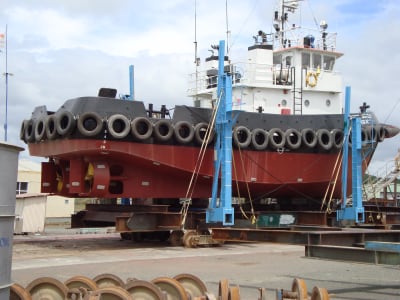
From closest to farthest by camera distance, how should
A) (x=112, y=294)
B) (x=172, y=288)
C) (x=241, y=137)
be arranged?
(x=112, y=294) → (x=172, y=288) → (x=241, y=137)

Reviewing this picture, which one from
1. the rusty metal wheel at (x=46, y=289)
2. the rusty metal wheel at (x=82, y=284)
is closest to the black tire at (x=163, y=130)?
the rusty metal wheel at (x=82, y=284)

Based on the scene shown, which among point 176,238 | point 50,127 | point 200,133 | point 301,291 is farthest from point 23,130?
point 301,291

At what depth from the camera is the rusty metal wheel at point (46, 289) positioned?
6055 millimetres

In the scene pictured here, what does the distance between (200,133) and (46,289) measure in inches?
380

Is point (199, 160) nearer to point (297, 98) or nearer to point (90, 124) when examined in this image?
point (90, 124)

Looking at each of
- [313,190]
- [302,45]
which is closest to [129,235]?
[313,190]

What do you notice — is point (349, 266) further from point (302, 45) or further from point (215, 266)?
point (302, 45)

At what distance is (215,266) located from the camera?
11.1 meters

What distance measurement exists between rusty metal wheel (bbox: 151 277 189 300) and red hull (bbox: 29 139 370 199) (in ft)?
26.1

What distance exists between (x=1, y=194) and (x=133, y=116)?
9.76 m

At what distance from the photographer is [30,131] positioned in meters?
15.8

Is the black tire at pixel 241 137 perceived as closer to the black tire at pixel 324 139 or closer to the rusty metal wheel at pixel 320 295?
the black tire at pixel 324 139

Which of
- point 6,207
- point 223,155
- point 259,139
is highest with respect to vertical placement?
point 259,139

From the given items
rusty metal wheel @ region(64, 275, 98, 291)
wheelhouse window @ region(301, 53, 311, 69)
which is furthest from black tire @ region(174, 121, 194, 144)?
rusty metal wheel @ region(64, 275, 98, 291)
